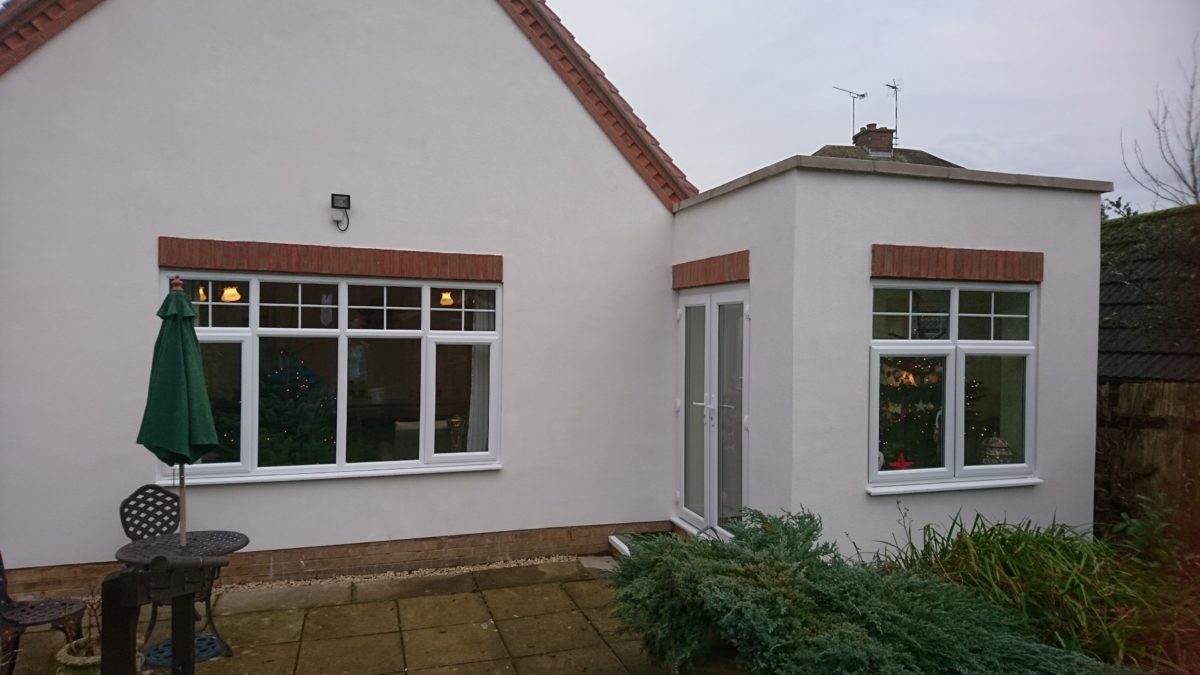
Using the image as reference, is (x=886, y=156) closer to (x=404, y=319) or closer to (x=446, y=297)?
(x=446, y=297)

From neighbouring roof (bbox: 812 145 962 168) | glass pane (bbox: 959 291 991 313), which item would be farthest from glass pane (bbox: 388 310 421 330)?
neighbouring roof (bbox: 812 145 962 168)

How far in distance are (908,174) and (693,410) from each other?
288cm

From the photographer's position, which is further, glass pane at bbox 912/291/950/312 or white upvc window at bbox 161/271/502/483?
white upvc window at bbox 161/271/502/483

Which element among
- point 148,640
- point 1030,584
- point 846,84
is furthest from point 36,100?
point 846,84

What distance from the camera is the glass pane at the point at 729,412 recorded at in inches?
265

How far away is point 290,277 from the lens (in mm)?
6762

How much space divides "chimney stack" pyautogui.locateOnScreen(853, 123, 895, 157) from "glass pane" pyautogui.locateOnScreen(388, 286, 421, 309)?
870 cm

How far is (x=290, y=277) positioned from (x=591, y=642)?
396cm

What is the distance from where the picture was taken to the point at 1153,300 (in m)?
7.50

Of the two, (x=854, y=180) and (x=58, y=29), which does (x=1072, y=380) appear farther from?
(x=58, y=29)

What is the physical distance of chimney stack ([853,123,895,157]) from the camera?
42.2 feet

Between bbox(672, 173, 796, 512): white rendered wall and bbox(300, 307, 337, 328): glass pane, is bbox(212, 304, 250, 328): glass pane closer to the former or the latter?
bbox(300, 307, 337, 328): glass pane

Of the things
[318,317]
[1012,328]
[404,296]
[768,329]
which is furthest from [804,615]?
[318,317]

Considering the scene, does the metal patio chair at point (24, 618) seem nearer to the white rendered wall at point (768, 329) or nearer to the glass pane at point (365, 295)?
the glass pane at point (365, 295)
